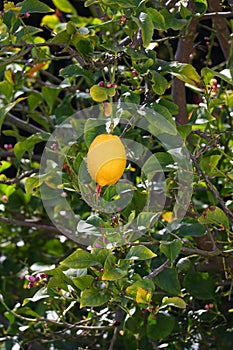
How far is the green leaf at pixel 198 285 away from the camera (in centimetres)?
107

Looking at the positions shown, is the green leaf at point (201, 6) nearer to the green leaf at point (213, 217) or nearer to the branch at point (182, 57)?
the branch at point (182, 57)

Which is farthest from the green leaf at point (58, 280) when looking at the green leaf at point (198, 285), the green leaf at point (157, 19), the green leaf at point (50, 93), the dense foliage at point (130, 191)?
the green leaf at point (50, 93)

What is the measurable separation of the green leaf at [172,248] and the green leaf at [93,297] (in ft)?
0.30

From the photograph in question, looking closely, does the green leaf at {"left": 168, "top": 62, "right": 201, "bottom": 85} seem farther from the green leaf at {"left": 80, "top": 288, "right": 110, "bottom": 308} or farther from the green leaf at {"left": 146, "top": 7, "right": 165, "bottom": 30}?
the green leaf at {"left": 80, "top": 288, "right": 110, "bottom": 308}

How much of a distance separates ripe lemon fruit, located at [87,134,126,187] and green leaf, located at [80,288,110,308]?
0.44 ft

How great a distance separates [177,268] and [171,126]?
0.32m

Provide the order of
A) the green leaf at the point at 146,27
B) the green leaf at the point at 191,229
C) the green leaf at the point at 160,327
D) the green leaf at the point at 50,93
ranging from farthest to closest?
the green leaf at the point at 50,93 < the green leaf at the point at 160,327 < the green leaf at the point at 191,229 < the green leaf at the point at 146,27

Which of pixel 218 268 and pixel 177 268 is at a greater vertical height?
pixel 177 268

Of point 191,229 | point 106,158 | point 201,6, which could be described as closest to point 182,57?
point 201,6

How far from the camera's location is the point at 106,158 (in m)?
0.76

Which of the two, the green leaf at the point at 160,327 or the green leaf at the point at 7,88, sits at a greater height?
the green leaf at the point at 7,88

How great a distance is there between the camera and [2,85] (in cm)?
113

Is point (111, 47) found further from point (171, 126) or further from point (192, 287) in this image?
point (192, 287)

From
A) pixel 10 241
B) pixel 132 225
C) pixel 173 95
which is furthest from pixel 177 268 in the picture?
pixel 10 241
